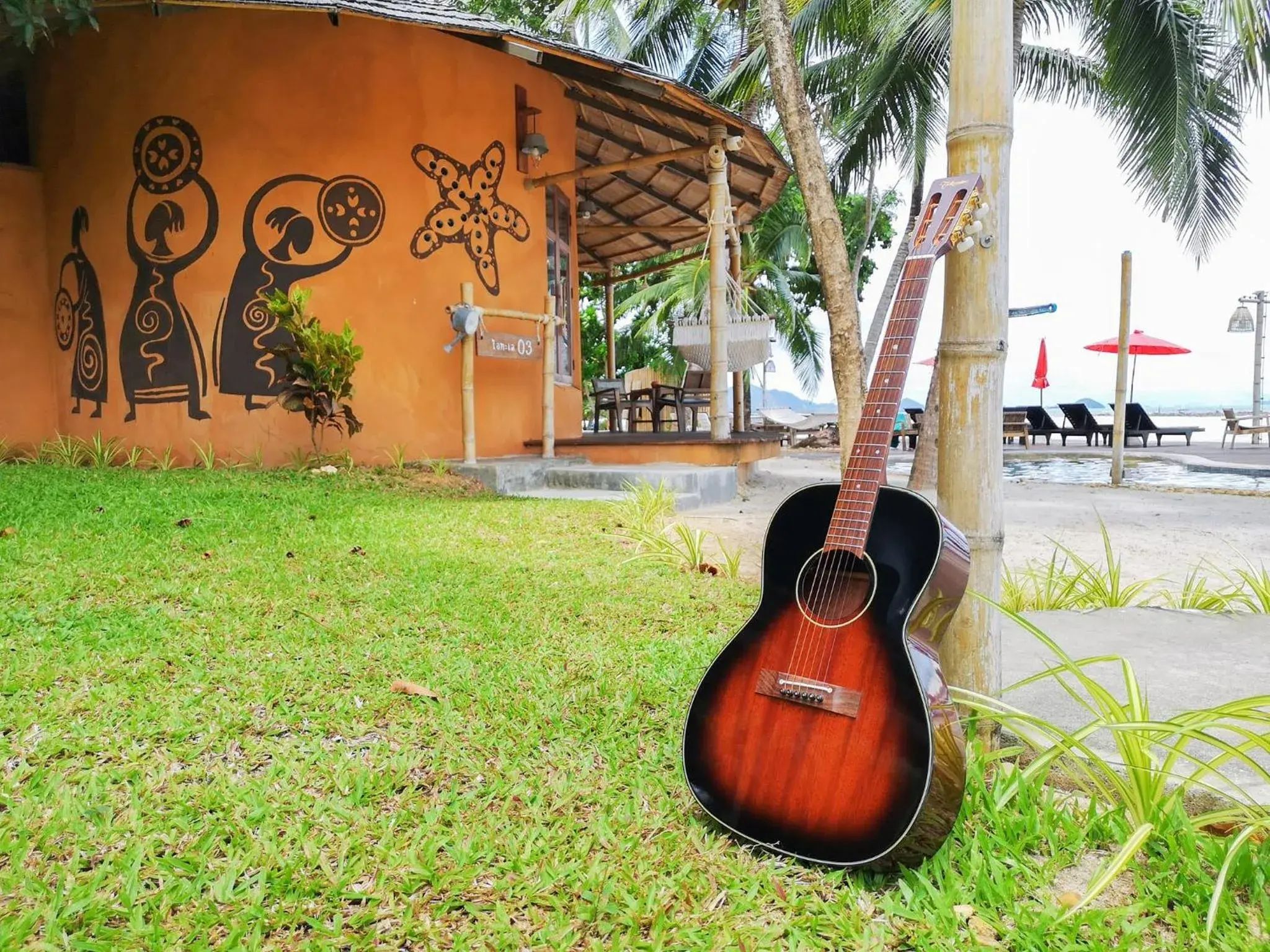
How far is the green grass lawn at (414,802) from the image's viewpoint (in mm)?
1489

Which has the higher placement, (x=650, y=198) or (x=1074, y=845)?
(x=650, y=198)

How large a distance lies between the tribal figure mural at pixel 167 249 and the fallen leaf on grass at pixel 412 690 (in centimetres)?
555

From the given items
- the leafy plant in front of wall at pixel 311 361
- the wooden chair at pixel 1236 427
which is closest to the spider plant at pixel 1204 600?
the leafy plant in front of wall at pixel 311 361

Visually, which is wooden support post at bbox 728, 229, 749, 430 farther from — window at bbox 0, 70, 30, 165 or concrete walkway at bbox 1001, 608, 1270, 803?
window at bbox 0, 70, 30, 165

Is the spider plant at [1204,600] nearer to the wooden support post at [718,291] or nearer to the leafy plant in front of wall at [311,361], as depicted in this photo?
the wooden support post at [718,291]

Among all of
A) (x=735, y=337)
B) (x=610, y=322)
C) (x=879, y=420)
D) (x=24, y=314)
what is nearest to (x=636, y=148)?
(x=735, y=337)

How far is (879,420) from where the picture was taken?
183cm

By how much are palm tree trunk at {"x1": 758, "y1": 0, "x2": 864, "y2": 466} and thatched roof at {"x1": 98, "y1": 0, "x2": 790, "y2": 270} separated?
2.69m

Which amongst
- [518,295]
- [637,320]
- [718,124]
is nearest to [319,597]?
[518,295]

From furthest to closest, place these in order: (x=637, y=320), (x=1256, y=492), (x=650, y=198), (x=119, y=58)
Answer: (x=637, y=320), (x=650, y=198), (x=1256, y=492), (x=119, y=58)

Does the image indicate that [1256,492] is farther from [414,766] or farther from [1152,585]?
[414,766]

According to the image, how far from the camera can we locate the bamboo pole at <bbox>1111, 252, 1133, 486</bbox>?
28.9 feet

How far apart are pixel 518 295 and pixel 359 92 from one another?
7.03 feet

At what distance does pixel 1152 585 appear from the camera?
427 cm
